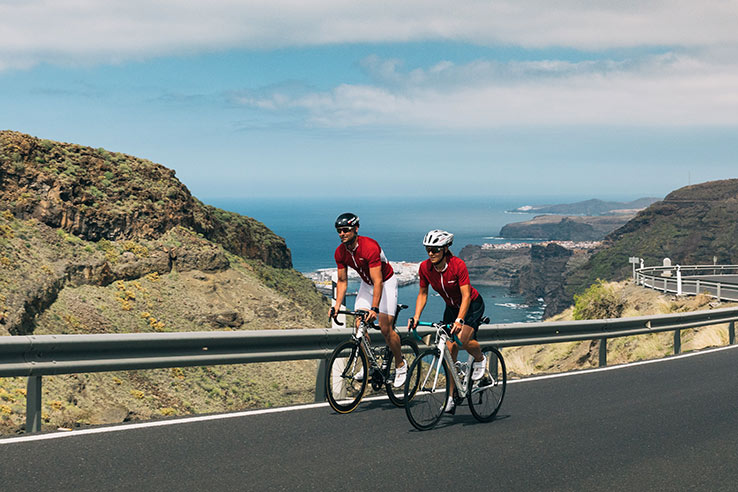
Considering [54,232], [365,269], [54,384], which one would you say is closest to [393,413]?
[365,269]

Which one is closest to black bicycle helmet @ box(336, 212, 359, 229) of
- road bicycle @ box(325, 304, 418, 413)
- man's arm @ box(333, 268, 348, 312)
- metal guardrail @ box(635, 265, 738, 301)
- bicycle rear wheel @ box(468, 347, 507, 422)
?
man's arm @ box(333, 268, 348, 312)

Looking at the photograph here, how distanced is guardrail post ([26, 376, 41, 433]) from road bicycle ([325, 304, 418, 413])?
2.72 metres

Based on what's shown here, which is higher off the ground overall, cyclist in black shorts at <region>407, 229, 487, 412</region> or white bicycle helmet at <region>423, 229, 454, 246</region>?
white bicycle helmet at <region>423, 229, 454, 246</region>

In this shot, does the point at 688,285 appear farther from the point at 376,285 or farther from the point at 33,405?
the point at 33,405

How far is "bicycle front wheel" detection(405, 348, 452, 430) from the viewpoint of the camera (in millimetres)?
7109

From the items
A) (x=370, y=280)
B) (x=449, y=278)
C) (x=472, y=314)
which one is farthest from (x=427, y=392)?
(x=370, y=280)

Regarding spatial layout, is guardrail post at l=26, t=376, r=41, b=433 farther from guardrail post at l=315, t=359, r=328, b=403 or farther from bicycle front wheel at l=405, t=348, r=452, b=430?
bicycle front wheel at l=405, t=348, r=452, b=430

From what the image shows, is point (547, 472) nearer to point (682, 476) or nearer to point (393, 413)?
point (682, 476)

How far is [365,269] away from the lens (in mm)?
7883

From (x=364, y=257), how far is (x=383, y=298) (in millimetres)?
552

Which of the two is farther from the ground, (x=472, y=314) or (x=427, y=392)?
(x=472, y=314)

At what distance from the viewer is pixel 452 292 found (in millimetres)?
7418

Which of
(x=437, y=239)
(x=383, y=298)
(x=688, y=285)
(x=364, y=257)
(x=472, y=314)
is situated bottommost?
(x=688, y=285)

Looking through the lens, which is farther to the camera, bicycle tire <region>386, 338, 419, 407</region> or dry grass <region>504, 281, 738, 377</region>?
dry grass <region>504, 281, 738, 377</region>
